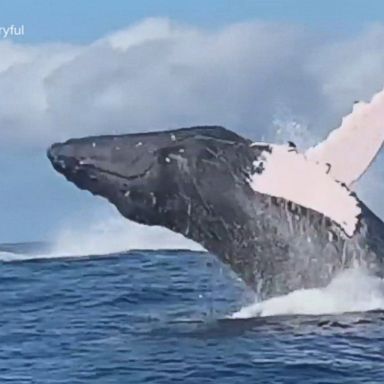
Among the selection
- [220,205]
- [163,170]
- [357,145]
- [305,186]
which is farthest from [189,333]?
[357,145]

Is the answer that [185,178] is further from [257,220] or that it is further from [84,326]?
[84,326]

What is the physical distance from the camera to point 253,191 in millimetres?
12844

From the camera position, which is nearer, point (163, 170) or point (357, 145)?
point (357, 145)

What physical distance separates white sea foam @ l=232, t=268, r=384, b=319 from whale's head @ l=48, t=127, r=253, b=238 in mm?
1099

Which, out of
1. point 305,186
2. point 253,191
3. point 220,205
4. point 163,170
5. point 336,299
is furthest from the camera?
point 163,170

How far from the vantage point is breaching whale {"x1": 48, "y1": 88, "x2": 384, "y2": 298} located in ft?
41.3

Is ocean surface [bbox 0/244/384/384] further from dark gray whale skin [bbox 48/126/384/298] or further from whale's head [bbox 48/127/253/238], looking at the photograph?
whale's head [bbox 48/127/253/238]

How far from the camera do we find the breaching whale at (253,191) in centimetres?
1258

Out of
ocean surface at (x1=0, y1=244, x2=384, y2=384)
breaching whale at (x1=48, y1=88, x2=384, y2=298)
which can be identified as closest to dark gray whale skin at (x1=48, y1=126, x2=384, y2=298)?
breaching whale at (x1=48, y1=88, x2=384, y2=298)

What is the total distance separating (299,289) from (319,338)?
1.92m

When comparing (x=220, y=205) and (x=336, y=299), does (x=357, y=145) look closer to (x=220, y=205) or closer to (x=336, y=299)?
(x=220, y=205)

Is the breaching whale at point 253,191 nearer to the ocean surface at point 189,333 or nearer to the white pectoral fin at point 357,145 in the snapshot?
the white pectoral fin at point 357,145

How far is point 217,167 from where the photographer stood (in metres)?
13.1

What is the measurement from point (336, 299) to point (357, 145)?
165 centimetres
